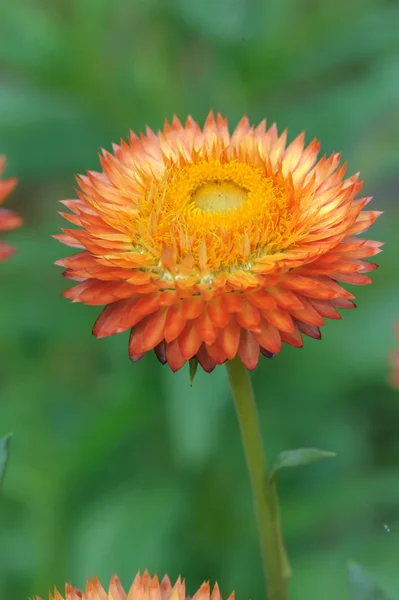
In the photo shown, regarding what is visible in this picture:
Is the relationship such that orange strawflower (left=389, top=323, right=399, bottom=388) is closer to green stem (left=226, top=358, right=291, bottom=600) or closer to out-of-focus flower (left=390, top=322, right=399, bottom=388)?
out-of-focus flower (left=390, top=322, right=399, bottom=388)

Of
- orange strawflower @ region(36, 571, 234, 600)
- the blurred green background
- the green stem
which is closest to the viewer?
orange strawflower @ region(36, 571, 234, 600)

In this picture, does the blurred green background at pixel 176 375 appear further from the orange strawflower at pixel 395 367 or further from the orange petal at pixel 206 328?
the orange petal at pixel 206 328

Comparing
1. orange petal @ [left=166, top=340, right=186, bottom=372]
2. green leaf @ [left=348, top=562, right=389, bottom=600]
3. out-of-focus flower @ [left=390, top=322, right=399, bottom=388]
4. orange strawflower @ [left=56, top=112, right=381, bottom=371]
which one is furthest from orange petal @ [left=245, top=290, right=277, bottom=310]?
out-of-focus flower @ [left=390, top=322, right=399, bottom=388]

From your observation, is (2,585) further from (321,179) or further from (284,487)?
(321,179)

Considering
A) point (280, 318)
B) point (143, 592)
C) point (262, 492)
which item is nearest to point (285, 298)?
point (280, 318)

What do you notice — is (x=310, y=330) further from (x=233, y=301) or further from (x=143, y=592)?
(x=143, y=592)

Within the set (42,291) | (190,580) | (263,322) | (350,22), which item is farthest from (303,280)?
(350,22)

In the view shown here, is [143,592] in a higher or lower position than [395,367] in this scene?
lower
